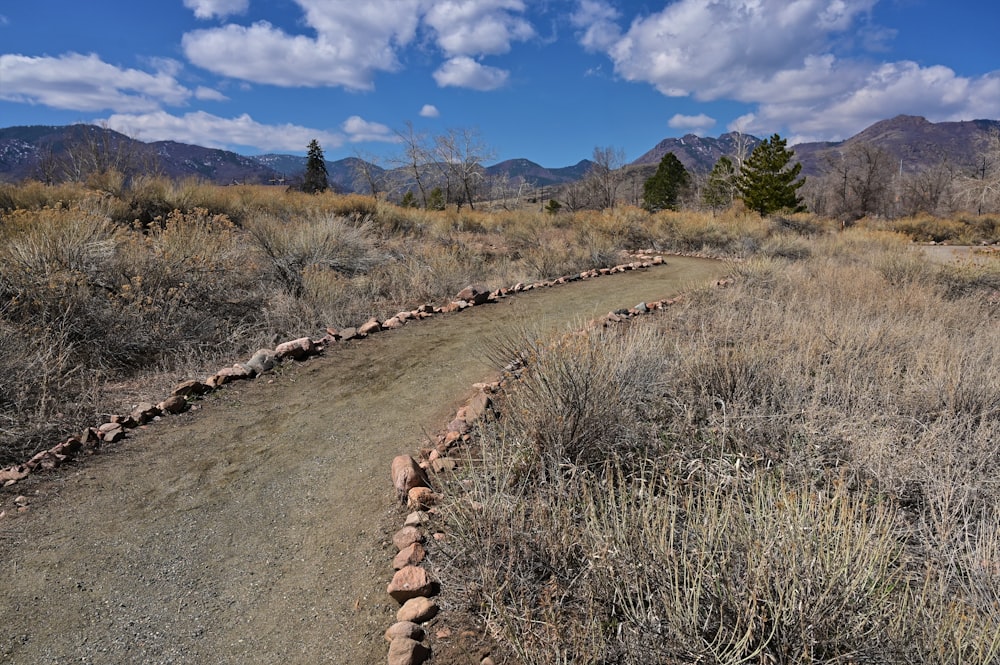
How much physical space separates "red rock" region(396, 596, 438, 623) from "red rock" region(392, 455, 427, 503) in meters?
0.76

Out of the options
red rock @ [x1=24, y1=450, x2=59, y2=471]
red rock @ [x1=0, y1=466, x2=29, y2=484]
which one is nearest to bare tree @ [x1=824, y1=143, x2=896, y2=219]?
red rock @ [x1=24, y1=450, x2=59, y2=471]

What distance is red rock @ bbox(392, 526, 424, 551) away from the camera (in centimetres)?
246

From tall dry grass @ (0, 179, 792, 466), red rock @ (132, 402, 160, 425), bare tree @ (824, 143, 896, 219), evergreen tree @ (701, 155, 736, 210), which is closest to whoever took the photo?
red rock @ (132, 402, 160, 425)

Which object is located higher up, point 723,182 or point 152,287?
point 723,182

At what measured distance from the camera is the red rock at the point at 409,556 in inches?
92.2

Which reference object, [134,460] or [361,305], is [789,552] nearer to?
[134,460]

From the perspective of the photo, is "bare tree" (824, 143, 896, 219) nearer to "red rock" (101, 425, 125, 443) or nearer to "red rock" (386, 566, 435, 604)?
"red rock" (386, 566, 435, 604)

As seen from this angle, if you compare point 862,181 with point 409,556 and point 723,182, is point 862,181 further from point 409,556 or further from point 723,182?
point 409,556

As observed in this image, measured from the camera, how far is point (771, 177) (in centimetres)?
3008

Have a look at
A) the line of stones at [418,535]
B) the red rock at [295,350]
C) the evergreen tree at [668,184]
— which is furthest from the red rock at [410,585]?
the evergreen tree at [668,184]

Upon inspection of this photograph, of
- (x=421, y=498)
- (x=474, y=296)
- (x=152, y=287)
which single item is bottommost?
(x=421, y=498)

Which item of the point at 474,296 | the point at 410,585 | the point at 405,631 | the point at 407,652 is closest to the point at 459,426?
the point at 410,585

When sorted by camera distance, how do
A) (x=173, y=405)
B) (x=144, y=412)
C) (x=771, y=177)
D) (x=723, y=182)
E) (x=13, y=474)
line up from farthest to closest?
(x=723, y=182) → (x=771, y=177) → (x=173, y=405) → (x=144, y=412) → (x=13, y=474)

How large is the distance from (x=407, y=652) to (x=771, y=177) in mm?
34844
